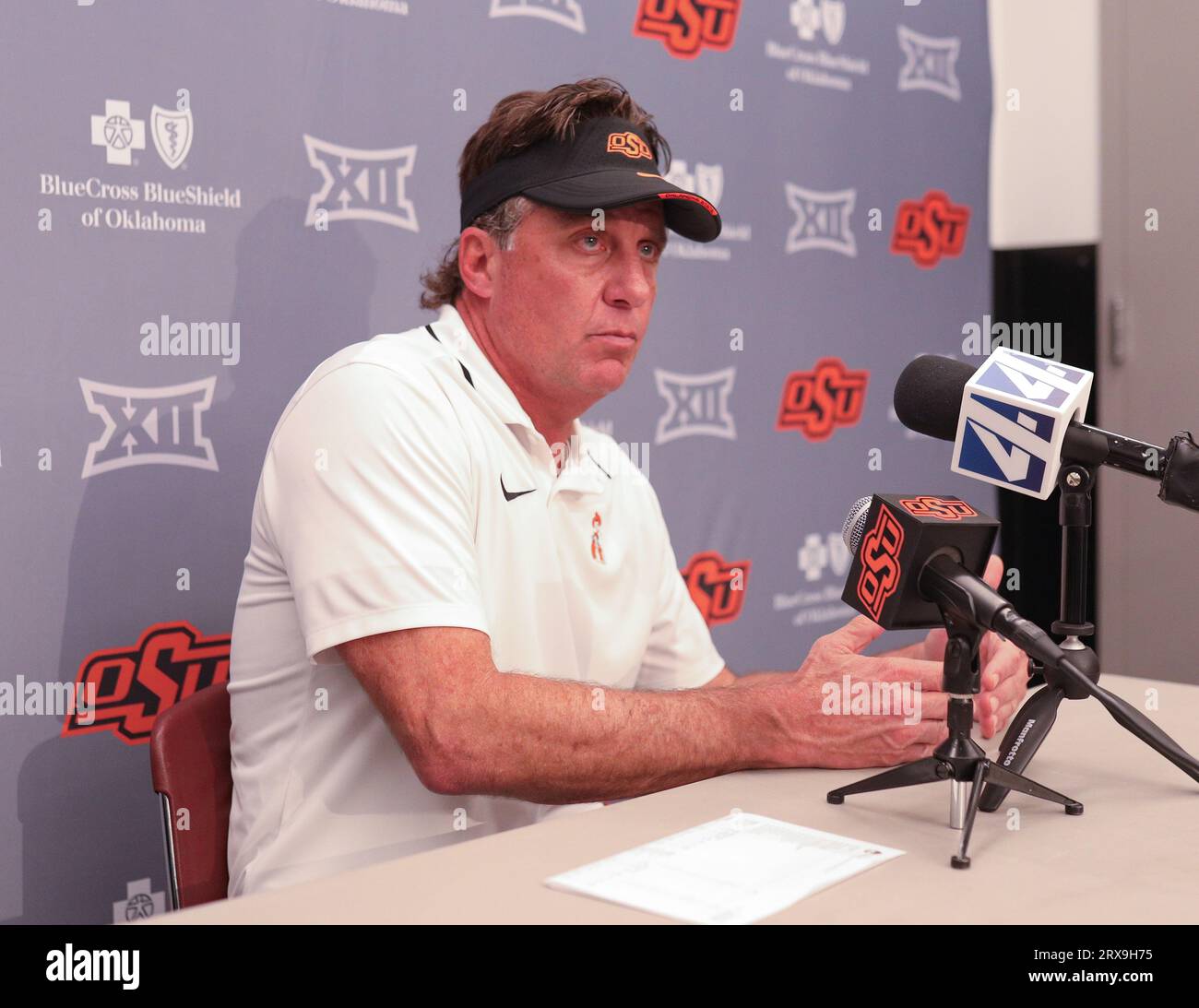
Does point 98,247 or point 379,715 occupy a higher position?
point 98,247

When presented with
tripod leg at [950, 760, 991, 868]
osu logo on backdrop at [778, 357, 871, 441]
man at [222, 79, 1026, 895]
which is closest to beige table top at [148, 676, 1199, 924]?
tripod leg at [950, 760, 991, 868]

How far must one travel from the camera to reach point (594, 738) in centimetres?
134

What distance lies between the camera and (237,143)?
1881 millimetres

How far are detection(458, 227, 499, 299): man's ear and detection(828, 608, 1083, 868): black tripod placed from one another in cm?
87

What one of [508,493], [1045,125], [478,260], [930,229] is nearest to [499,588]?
[508,493]

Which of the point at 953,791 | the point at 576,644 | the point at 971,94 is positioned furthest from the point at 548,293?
the point at 971,94

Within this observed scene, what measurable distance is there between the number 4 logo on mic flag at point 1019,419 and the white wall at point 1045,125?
233 centimetres

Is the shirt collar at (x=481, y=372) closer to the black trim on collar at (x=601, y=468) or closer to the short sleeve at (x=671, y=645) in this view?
the black trim on collar at (x=601, y=468)

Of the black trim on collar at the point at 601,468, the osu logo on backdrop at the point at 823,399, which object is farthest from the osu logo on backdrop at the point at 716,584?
the black trim on collar at the point at 601,468

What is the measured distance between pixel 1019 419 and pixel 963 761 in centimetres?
33

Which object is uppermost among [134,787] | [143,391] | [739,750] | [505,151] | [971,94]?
[971,94]

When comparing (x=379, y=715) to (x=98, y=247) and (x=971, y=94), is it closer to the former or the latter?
(x=98, y=247)

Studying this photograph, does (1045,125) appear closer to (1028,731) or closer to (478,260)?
(478,260)

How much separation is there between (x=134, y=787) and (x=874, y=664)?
1.09 meters
